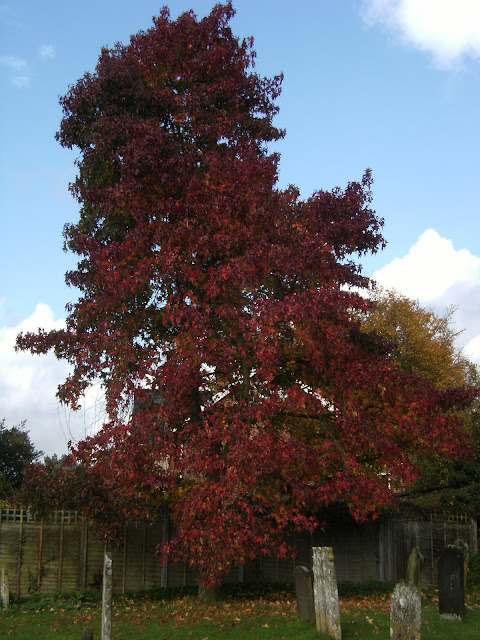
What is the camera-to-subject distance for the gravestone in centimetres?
1543

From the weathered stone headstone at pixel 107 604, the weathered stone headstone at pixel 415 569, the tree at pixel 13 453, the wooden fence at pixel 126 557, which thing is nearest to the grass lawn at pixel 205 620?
the weathered stone headstone at pixel 415 569

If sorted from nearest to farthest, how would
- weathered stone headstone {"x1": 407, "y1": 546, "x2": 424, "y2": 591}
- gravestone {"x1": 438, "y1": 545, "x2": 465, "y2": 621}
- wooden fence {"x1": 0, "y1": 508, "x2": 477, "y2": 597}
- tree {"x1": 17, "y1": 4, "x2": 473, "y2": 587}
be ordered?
weathered stone headstone {"x1": 407, "y1": 546, "x2": 424, "y2": 591}, gravestone {"x1": 438, "y1": 545, "x2": 465, "y2": 621}, tree {"x1": 17, "y1": 4, "x2": 473, "y2": 587}, wooden fence {"x1": 0, "y1": 508, "x2": 477, "y2": 597}

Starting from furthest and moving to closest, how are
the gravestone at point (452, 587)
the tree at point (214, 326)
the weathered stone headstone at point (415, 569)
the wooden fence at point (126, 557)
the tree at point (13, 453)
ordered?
the tree at point (13, 453) < the wooden fence at point (126, 557) < the tree at point (214, 326) < the gravestone at point (452, 587) < the weathered stone headstone at point (415, 569)

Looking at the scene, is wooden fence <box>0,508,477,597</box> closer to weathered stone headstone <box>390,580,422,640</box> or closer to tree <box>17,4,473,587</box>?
tree <box>17,4,473,587</box>

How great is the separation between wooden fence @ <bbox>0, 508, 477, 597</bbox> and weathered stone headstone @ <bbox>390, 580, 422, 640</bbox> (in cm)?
863

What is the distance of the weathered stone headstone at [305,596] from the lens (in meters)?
14.3

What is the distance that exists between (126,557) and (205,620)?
691 centimetres

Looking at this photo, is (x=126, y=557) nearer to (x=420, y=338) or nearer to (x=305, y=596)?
(x=305, y=596)

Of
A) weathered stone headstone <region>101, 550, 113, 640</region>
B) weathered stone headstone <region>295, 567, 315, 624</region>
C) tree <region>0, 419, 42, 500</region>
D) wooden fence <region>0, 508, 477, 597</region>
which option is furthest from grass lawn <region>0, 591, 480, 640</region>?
tree <region>0, 419, 42, 500</region>

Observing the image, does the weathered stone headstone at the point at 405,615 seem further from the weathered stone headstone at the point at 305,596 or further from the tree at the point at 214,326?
the tree at the point at 214,326

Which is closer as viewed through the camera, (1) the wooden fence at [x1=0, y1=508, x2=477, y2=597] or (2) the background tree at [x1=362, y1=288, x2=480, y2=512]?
(1) the wooden fence at [x1=0, y1=508, x2=477, y2=597]

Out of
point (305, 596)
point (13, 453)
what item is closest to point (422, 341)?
point (13, 453)

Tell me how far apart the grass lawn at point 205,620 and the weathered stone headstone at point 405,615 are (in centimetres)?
88

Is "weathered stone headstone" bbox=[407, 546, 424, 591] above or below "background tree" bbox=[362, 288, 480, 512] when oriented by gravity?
below
